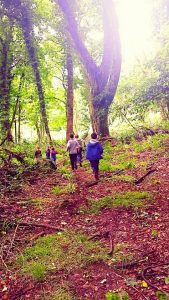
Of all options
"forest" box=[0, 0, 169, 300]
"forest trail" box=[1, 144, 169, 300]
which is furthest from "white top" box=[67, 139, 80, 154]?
"forest trail" box=[1, 144, 169, 300]

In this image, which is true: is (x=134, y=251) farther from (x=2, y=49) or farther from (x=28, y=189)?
(x=2, y=49)

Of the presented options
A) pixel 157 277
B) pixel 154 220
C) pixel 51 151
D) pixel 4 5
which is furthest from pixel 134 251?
pixel 4 5

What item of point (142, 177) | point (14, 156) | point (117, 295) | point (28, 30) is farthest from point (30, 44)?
point (117, 295)

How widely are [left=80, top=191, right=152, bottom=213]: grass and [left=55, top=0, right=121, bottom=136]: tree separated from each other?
7345mm

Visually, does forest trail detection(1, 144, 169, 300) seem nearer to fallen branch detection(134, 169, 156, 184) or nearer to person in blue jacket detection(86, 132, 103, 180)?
fallen branch detection(134, 169, 156, 184)

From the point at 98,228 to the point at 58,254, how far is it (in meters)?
1.40

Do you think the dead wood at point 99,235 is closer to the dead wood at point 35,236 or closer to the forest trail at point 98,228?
the forest trail at point 98,228

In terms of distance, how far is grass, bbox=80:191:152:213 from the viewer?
806cm

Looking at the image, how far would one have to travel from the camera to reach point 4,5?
19781 mm

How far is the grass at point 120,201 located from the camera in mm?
8062

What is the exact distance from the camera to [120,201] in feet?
27.4

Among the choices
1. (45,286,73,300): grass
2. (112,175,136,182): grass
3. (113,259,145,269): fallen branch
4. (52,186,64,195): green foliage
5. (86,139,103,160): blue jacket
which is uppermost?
(86,139,103,160): blue jacket

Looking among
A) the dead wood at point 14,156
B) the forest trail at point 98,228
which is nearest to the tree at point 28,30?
the dead wood at point 14,156

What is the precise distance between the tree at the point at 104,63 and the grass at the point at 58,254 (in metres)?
9.84
